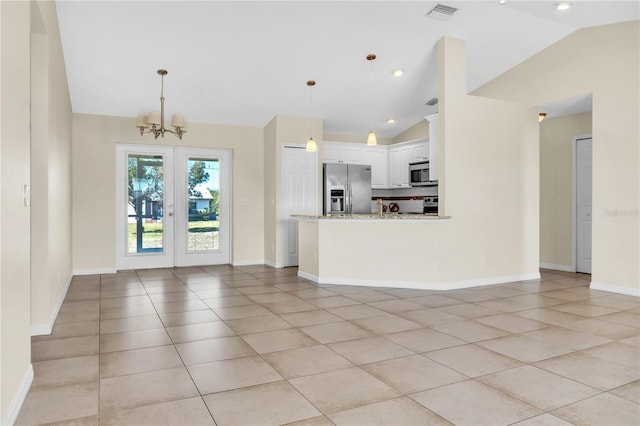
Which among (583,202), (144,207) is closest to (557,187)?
(583,202)

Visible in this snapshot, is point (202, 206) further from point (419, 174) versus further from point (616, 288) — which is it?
point (616, 288)

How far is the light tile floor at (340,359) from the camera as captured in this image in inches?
85.3

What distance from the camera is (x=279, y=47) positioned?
A: 17.6 feet

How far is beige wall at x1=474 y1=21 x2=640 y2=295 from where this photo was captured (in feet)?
16.4

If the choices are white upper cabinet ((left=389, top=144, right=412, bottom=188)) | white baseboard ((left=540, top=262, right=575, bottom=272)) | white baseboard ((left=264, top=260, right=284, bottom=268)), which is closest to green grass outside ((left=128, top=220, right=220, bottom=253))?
white baseboard ((left=264, top=260, right=284, bottom=268))

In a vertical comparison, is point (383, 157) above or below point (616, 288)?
above

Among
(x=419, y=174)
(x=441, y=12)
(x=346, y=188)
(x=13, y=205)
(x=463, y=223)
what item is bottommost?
(x=463, y=223)

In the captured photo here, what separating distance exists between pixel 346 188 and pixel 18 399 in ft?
20.6

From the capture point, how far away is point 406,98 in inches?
281

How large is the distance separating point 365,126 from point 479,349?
19.2 feet

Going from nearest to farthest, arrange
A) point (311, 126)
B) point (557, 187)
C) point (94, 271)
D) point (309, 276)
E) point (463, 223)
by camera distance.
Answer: point (463, 223)
point (309, 276)
point (94, 271)
point (557, 187)
point (311, 126)

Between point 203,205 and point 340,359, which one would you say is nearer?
point 340,359

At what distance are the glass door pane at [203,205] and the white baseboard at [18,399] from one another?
200 inches

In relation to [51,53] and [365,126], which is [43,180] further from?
[365,126]
